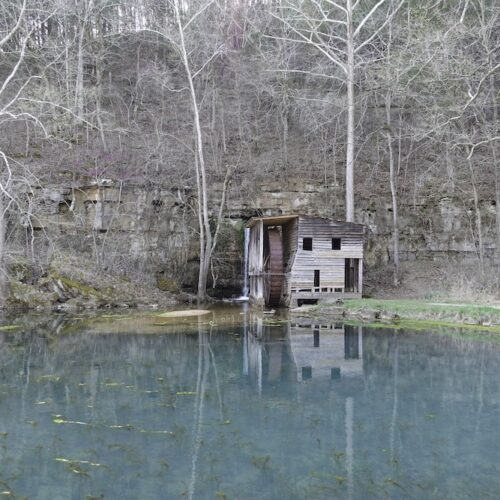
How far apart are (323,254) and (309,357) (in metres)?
10.2

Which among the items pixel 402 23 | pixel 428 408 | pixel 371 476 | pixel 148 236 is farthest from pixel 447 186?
pixel 371 476

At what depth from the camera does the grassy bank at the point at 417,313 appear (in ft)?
50.9

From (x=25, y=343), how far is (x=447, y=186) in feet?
71.2

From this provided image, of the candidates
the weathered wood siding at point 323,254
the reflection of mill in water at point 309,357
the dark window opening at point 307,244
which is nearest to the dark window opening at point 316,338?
the reflection of mill in water at point 309,357

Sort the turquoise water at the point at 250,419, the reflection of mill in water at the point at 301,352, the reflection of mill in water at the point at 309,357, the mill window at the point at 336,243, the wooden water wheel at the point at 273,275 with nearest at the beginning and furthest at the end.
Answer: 1. the turquoise water at the point at 250,419
2. the reflection of mill in water at the point at 309,357
3. the reflection of mill in water at the point at 301,352
4. the wooden water wheel at the point at 273,275
5. the mill window at the point at 336,243

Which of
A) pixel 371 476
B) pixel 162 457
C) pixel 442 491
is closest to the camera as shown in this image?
pixel 442 491

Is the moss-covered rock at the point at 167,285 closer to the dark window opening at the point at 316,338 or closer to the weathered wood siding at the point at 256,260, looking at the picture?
→ the weathered wood siding at the point at 256,260

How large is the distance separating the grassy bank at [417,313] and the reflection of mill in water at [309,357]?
5.59ft

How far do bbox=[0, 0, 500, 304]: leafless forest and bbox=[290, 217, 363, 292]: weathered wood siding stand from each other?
1.66m

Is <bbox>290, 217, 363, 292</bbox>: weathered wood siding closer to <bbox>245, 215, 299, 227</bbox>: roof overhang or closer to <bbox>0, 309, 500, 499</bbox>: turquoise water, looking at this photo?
<bbox>245, 215, 299, 227</bbox>: roof overhang

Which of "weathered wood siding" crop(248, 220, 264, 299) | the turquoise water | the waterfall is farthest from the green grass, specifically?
the waterfall

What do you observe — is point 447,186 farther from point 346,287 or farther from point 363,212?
point 346,287

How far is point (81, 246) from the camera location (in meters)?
25.8

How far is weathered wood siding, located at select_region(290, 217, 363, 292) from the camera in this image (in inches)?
861
